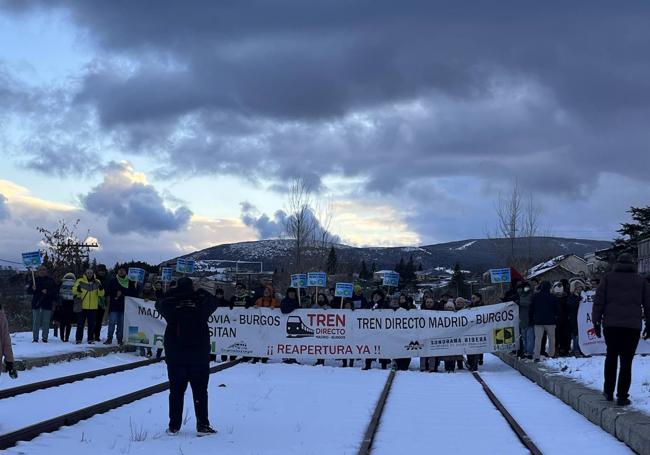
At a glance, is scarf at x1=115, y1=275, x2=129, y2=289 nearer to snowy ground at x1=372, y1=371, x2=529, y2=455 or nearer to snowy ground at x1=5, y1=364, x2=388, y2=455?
snowy ground at x1=5, y1=364, x2=388, y2=455

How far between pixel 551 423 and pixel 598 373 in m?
3.45

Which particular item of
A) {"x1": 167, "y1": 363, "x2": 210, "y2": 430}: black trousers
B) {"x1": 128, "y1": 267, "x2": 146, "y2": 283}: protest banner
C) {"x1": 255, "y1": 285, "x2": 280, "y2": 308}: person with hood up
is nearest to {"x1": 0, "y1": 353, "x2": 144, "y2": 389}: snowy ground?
{"x1": 128, "y1": 267, "x2": 146, "y2": 283}: protest banner

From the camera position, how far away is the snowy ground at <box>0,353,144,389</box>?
13566mm

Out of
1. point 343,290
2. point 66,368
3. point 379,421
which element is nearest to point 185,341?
point 379,421

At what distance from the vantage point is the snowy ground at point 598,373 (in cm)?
1050

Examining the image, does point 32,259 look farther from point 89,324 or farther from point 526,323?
point 526,323

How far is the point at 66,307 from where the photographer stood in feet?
66.8

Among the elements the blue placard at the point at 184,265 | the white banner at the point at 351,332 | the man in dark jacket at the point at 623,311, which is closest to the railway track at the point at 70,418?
the man in dark jacket at the point at 623,311

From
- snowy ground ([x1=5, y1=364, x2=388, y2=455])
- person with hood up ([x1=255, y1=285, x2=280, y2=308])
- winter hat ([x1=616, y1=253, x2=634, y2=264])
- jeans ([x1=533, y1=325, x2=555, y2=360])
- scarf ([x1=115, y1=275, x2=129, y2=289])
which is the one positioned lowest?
snowy ground ([x1=5, y1=364, x2=388, y2=455])

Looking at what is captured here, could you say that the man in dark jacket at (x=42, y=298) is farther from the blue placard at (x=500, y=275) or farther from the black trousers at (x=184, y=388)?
the blue placard at (x=500, y=275)

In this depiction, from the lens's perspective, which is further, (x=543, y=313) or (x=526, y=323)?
(x=526, y=323)

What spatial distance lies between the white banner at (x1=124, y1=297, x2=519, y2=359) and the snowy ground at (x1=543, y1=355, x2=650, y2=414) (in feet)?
7.81

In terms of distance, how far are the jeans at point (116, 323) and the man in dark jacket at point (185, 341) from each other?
40.2 ft

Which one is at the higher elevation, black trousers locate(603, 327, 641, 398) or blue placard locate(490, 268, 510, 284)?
blue placard locate(490, 268, 510, 284)
